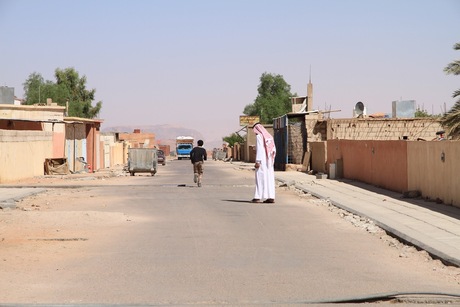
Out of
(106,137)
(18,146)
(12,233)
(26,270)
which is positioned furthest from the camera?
(106,137)

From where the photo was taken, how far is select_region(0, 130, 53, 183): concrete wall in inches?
1516

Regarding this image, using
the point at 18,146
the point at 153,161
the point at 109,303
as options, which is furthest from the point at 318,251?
the point at 153,161

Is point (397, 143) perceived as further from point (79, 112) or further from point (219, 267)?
point (79, 112)

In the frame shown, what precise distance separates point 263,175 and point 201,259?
1162 centimetres

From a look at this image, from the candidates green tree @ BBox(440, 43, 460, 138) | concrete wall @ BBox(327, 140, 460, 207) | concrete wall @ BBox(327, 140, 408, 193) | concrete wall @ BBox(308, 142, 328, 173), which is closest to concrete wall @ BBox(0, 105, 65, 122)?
concrete wall @ BBox(308, 142, 328, 173)

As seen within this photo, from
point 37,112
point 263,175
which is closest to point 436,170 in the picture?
point 263,175

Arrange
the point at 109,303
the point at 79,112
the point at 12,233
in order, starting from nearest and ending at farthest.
→ 1. the point at 109,303
2. the point at 12,233
3. the point at 79,112

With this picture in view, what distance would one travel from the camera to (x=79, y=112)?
120 meters

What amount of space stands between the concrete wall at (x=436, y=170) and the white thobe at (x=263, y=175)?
161 inches

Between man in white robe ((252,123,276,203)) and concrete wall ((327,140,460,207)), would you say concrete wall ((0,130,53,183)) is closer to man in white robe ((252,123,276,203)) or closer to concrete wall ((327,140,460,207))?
concrete wall ((327,140,460,207))

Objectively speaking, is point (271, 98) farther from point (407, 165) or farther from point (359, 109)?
point (407, 165)

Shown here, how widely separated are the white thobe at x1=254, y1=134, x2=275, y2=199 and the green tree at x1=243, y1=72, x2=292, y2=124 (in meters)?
107

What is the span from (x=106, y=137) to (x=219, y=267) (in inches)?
3165

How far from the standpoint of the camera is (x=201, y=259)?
11836 mm
